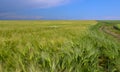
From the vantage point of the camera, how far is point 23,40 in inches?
190

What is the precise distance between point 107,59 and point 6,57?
258 cm

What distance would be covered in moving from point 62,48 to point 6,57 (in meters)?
1.23

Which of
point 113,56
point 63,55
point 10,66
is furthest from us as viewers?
point 113,56

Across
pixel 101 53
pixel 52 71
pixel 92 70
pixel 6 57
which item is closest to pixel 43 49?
pixel 52 71

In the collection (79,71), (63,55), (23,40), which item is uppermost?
(23,40)

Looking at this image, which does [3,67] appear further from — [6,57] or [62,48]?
[62,48]

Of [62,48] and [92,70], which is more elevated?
[62,48]

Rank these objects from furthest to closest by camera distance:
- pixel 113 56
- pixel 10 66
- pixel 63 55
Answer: pixel 113 56 < pixel 63 55 < pixel 10 66

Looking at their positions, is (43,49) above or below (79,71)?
above

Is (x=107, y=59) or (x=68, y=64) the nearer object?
(x=68, y=64)

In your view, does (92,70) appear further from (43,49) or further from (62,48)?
(43,49)

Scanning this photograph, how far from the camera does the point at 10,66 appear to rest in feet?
14.2

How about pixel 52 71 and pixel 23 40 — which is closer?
pixel 52 71

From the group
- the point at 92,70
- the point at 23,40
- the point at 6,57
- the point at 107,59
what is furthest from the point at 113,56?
the point at 6,57
